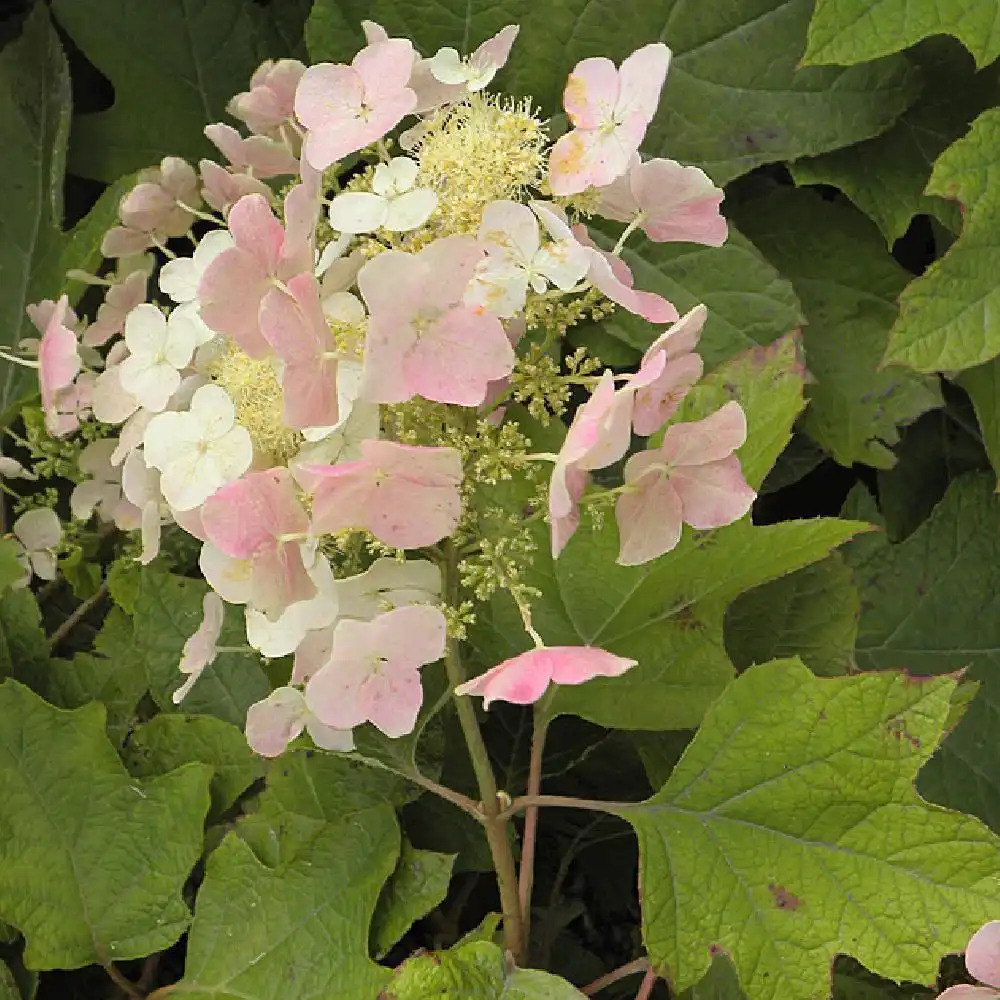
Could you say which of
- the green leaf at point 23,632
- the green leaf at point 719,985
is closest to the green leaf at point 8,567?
the green leaf at point 23,632

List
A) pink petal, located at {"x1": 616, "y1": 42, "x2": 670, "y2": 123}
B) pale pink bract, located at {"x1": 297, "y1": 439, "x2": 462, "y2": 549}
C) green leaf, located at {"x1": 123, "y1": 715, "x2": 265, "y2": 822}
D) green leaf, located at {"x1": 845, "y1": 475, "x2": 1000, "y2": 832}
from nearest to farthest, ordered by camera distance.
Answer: pale pink bract, located at {"x1": 297, "y1": 439, "x2": 462, "y2": 549} → pink petal, located at {"x1": 616, "y1": 42, "x2": 670, "y2": 123} → green leaf, located at {"x1": 123, "y1": 715, "x2": 265, "y2": 822} → green leaf, located at {"x1": 845, "y1": 475, "x2": 1000, "y2": 832}

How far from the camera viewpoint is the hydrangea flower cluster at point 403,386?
497mm

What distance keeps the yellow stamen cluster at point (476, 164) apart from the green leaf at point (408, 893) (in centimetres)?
41

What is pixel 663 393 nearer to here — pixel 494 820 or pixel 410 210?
pixel 410 210

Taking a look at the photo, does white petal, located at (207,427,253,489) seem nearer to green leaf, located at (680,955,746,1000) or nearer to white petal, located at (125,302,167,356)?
white petal, located at (125,302,167,356)

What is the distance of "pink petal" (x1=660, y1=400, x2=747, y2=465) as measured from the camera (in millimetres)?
550

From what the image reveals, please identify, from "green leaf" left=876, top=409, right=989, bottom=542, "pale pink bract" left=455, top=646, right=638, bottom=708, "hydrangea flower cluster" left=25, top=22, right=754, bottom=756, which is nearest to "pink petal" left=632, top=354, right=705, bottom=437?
"hydrangea flower cluster" left=25, top=22, right=754, bottom=756

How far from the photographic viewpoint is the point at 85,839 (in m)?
0.79

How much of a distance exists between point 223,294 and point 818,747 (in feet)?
1.34

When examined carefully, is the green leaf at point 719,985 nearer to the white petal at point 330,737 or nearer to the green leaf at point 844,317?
the white petal at point 330,737

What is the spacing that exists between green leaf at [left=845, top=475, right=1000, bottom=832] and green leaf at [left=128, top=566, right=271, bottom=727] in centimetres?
48

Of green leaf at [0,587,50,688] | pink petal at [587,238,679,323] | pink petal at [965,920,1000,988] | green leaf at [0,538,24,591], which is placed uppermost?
pink petal at [587,238,679,323]

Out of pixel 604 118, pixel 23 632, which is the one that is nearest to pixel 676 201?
pixel 604 118

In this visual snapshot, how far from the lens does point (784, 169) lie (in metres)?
1.05
